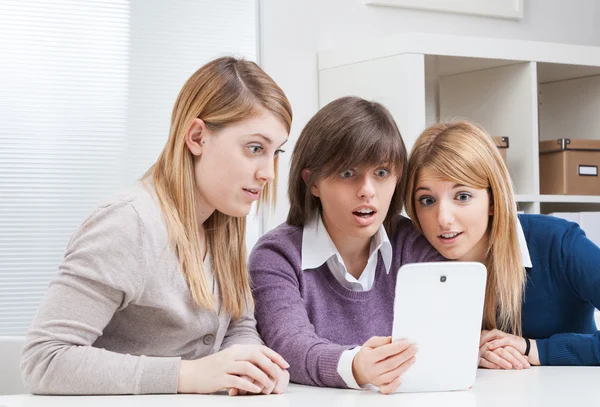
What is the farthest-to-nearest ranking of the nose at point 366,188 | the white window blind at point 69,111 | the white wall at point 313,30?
the white wall at point 313,30
the white window blind at point 69,111
the nose at point 366,188

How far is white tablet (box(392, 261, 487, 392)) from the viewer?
118 cm

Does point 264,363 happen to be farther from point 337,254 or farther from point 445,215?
point 445,215

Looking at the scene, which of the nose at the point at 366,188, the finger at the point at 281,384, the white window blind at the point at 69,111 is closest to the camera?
the finger at the point at 281,384

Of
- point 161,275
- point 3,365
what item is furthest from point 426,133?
point 3,365

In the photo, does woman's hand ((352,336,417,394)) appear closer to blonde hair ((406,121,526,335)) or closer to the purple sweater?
the purple sweater

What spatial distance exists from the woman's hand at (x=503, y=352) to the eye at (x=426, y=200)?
258 millimetres

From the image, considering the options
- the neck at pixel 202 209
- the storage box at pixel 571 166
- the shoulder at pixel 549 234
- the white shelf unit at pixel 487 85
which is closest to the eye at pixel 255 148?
the neck at pixel 202 209

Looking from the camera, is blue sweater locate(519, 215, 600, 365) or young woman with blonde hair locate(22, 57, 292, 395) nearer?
young woman with blonde hair locate(22, 57, 292, 395)

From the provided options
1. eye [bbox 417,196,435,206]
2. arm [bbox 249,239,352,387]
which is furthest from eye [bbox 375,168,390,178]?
arm [bbox 249,239,352,387]

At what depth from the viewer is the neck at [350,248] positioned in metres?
1.59

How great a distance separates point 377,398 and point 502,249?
1.67ft

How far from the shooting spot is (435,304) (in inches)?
47.1

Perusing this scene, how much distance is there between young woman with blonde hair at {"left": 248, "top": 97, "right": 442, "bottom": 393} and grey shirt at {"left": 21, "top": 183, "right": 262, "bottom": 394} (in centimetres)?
20

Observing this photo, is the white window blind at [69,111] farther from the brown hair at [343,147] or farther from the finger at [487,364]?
the finger at [487,364]
